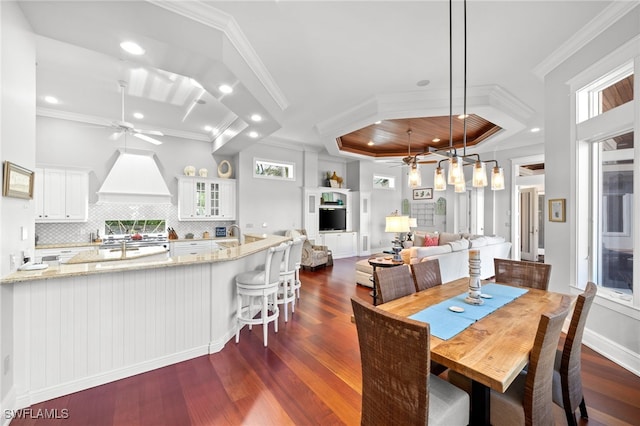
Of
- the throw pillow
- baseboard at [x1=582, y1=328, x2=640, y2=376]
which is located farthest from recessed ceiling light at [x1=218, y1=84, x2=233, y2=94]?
the throw pillow

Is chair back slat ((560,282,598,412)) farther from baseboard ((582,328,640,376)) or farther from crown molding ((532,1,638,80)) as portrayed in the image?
crown molding ((532,1,638,80))

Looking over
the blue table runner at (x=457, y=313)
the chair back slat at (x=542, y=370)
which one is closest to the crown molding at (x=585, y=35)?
the blue table runner at (x=457, y=313)

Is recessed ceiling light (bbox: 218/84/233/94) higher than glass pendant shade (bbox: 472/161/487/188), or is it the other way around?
recessed ceiling light (bbox: 218/84/233/94)

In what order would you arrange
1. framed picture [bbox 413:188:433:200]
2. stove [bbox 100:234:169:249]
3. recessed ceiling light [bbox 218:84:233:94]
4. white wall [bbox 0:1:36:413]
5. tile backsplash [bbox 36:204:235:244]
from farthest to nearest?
framed picture [bbox 413:188:433:200], stove [bbox 100:234:169:249], tile backsplash [bbox 36:204:235:244], recessed ceiling light [bbox 218:84:233:94], white wall [bbox 0:1:36:413]

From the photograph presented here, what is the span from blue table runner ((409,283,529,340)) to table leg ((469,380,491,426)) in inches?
12.6

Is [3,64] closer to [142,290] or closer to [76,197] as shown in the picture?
[142,290]

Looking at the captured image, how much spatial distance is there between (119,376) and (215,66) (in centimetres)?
296

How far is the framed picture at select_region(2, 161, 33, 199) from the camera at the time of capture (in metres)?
1.76

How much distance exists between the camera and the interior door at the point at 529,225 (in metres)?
7.85

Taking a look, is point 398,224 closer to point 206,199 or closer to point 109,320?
point 109,320

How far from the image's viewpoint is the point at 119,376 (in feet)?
7.31

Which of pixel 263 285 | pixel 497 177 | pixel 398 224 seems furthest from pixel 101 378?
pixel 497 177

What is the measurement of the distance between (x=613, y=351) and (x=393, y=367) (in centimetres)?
281

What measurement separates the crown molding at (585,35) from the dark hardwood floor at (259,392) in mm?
3190
